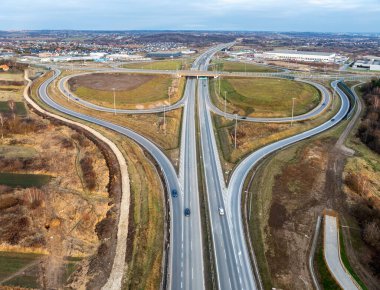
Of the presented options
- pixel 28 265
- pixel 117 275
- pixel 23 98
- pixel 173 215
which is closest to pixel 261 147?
pixel 173 215

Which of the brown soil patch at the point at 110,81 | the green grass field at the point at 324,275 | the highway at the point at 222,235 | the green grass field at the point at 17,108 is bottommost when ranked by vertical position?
the green grass field at the point at 324,275

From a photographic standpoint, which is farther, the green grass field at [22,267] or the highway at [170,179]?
the highway at [170,179]

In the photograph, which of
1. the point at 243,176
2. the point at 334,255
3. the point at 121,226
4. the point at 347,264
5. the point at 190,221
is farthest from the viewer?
the point at 243,176

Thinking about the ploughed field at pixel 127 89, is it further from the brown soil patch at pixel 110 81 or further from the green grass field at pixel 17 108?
the green grass field at pixel 17 108

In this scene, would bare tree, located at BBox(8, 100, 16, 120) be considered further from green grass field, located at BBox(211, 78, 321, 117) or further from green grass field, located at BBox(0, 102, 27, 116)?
green grass field, located at BBox(211, 78, 321, 117)

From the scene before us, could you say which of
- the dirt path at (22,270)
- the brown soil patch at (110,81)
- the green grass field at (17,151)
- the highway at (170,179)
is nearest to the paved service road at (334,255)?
the highway at (170,179)

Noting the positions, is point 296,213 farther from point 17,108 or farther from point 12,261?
point 17,108

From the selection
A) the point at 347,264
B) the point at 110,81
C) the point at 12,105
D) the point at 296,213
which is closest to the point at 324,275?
the point at 347,264
